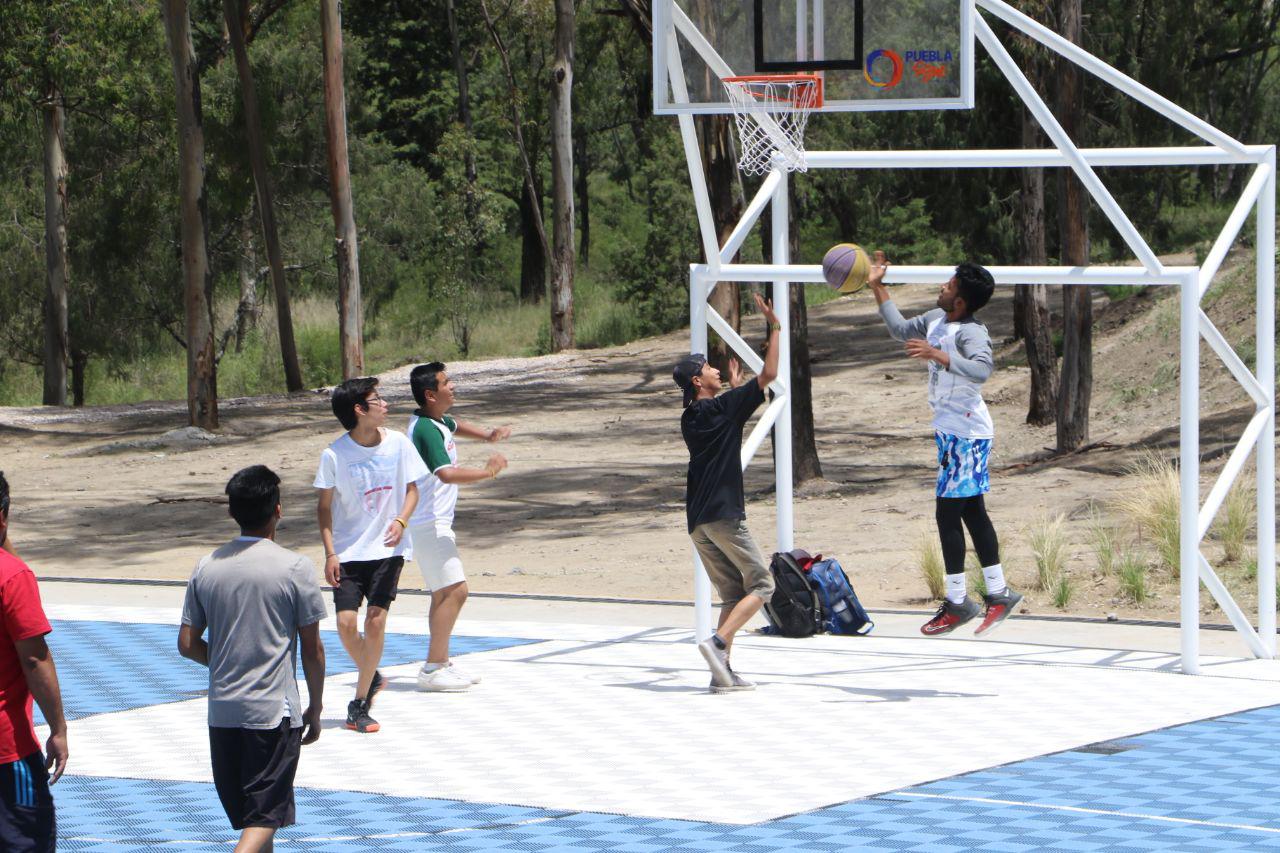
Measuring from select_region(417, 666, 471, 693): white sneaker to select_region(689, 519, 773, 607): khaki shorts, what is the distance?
1.52 m

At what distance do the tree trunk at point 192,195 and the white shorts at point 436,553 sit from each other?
58.8 feet

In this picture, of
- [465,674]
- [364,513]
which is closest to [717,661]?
[465,674]

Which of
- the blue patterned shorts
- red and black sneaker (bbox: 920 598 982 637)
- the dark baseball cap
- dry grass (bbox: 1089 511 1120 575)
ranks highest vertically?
the dark baseball cap

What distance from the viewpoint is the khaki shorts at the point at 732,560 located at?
32.1 feet

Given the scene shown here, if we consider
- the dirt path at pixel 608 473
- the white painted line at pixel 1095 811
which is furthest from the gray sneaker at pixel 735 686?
the dirt path at pixel 608 473

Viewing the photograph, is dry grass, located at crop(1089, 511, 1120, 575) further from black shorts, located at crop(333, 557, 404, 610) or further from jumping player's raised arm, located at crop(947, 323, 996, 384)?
black shorts, located at crop(333, 557, 404, 610)

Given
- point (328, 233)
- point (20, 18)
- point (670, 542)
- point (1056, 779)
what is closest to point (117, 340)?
point (328, 233)

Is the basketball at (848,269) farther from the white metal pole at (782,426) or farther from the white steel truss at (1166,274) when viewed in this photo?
the white metal pole at (782,426)

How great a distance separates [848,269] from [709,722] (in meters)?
2.57

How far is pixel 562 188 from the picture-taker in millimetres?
40656

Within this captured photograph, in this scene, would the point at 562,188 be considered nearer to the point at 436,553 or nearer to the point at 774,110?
the point at 774,110

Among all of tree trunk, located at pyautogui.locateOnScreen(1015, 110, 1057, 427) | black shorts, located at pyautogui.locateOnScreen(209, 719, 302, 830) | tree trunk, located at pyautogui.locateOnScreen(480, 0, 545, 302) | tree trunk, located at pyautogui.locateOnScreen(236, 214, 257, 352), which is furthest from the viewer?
tree trunk, located at pyautogui.locateOnScreen(480, 0, 545, 302)

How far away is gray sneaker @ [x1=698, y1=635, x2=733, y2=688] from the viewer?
391 inches

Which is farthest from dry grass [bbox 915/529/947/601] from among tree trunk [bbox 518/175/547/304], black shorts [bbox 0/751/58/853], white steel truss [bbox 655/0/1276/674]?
tree trunk [bbox 518/175/547/304]
